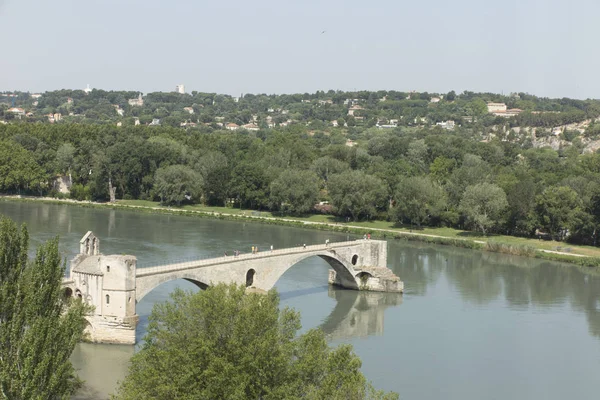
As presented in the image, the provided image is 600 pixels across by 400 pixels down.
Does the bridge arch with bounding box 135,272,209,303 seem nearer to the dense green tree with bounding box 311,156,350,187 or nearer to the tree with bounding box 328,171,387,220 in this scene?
the tree with bounding box 328,171,387,220

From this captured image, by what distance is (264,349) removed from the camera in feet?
64.8

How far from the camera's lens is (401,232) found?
63.6 m

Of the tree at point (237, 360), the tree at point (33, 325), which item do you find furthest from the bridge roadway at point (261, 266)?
the tree at point (33, 325)

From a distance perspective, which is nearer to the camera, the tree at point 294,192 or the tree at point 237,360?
the tree at point 237,360

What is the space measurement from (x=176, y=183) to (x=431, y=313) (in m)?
39.4

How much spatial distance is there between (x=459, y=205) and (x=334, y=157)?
22936 millimetres

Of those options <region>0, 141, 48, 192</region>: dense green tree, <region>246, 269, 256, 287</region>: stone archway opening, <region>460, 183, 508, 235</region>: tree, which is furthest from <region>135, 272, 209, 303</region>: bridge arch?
<region>0, 141, 48, 192</region>: dense green tree

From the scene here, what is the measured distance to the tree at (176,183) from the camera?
7294 cm

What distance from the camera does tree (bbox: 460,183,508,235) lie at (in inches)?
2451

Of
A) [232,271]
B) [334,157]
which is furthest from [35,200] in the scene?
[232,271]

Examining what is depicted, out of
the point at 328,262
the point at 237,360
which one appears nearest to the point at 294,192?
the point at 328,262

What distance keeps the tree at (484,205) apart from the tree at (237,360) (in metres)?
43.1

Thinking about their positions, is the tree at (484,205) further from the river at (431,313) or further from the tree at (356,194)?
the tree at (356,194)

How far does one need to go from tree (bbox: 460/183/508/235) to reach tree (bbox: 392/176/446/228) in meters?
2.65
